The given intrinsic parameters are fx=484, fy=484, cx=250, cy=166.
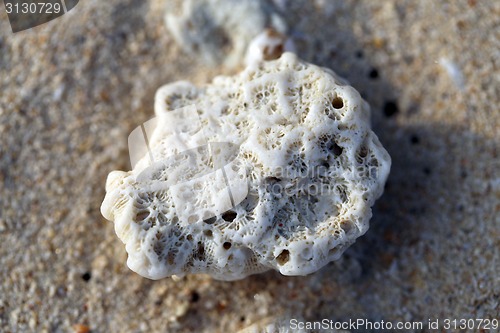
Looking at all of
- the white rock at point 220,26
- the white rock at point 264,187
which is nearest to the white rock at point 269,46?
the white rock at point 220,26

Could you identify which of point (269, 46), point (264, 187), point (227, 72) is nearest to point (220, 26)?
point (227, 72)

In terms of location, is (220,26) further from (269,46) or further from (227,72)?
(269,46)

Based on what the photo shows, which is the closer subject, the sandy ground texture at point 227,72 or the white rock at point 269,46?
the sandy ground texture at point 227,72

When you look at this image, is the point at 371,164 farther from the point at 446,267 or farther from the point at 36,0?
the point at 36,0

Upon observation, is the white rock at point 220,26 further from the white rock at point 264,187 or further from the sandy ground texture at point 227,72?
the white rock at point 264,187

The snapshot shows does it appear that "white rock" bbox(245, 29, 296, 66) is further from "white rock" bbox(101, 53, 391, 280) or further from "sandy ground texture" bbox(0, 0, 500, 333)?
"white rock" bbox(101, 53, 391, 280)
